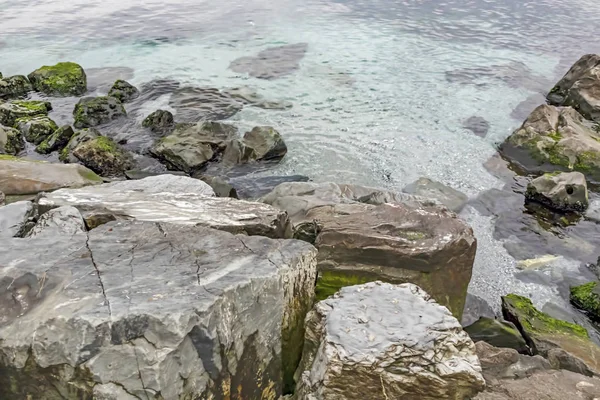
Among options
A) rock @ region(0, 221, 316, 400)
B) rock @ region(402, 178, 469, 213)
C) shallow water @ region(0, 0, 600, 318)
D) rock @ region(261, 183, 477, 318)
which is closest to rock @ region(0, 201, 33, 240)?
rock @ region(0, 221, 316, 400)

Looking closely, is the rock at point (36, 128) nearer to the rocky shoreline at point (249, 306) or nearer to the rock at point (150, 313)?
the rocky shoreline at point (249, 306)

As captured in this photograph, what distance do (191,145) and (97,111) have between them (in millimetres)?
4404

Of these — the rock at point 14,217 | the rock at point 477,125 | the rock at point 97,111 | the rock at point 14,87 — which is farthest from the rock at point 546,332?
the rock at point 14,87

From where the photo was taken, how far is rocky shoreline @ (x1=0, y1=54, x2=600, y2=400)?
3508mm

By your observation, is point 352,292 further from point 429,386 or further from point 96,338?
point 96,338

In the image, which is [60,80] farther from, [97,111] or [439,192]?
[439,192]

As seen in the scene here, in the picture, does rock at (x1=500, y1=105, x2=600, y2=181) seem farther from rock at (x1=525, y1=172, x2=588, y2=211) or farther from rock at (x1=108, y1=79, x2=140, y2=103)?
rock at (x1=108, y1=79, x2=140, y2=103)

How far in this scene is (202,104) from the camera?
52.9 ft

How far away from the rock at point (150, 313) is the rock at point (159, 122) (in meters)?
9.59

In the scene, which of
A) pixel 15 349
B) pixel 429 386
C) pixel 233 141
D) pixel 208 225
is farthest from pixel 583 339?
pixel 233 141

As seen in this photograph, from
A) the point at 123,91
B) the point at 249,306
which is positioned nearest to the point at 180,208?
the point at 249,306

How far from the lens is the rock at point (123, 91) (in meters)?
16.3

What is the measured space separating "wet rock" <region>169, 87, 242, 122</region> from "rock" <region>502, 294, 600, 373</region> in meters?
10.3

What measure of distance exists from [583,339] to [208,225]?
17.7 ft
